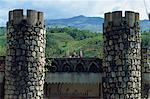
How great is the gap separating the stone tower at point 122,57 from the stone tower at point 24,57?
3148mm

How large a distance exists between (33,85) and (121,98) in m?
4.08

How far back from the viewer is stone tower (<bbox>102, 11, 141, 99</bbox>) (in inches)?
709

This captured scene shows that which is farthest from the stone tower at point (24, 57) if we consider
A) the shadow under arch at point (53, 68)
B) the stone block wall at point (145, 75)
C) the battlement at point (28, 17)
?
the stone block wall at point (145, 75)

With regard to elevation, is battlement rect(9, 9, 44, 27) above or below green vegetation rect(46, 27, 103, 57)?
below

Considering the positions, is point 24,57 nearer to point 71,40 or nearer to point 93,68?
point 93,68

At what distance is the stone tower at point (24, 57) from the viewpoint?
1800 cm

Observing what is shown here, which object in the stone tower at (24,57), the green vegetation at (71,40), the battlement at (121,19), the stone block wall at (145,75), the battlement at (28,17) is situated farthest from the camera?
the green vegetation at (71,40)

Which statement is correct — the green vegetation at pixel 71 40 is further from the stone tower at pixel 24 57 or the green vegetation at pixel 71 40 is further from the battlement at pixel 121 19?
the stone tower at pixel 24 57

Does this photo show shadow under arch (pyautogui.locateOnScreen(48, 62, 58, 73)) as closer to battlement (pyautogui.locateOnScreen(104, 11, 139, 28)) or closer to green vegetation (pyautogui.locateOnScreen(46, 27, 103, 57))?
battlement (pyautogui.locateOnScreen(104, 11, 139, 28))

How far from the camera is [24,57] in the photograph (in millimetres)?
18094

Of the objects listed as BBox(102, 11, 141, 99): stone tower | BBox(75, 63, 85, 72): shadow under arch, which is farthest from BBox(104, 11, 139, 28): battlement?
BBox(75, 63, 85, 72): shadow under arch

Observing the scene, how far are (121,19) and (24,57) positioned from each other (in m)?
4.85

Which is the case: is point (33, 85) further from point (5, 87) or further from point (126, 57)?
point (126, 57)

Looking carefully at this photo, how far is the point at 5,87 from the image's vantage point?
1841cm
